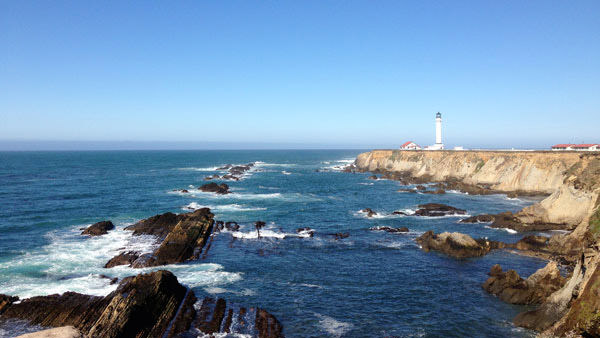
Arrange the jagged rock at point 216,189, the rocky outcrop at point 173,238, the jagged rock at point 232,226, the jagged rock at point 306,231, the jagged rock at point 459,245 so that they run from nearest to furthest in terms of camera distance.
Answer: the rocky outcrop at point 173,238 → the jagged rock at point 459,245 → the jagged rock at point 306,231 → the jagged rock at point 232,226 → the jagged rock at point 216,189

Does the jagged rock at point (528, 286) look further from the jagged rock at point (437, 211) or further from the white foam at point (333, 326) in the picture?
the jagged rock at point (437, 211)

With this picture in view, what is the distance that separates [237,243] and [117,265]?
1086 cm

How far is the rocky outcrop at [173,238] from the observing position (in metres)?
29.2

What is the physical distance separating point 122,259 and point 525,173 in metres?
65.8

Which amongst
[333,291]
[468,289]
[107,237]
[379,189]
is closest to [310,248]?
[333,291]

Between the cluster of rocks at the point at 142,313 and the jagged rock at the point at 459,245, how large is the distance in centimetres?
1886

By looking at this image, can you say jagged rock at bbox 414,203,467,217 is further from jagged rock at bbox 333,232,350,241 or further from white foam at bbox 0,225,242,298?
white foam at bbox 0,225,242,298

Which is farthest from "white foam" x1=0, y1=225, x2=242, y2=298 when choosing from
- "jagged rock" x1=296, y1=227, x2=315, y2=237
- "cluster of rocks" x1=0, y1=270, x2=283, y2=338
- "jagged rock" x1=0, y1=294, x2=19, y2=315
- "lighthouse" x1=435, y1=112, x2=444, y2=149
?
"lighthouse" x1=435, y1=112, x2=444, y2=149

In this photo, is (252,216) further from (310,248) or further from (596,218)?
(596,218)

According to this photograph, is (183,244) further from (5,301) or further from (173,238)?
(5,301)

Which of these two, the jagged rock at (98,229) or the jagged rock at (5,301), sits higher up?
the jagged rock at (98,229)

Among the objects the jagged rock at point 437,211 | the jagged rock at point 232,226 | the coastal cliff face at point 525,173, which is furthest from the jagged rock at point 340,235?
the coastal cliff face at point 525,173

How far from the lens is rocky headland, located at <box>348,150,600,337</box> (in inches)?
696

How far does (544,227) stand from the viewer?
38000mm
